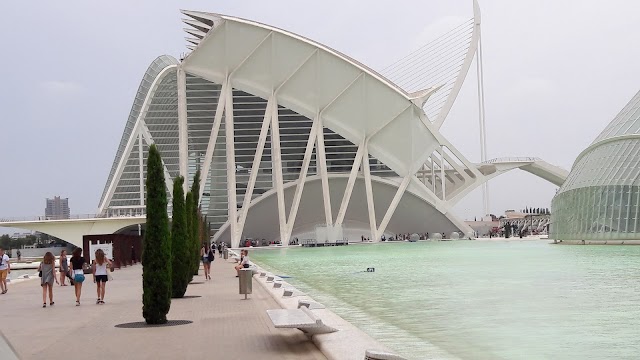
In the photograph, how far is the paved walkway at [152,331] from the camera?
10258 millimetres

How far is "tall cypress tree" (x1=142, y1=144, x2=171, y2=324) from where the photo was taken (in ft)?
45.2

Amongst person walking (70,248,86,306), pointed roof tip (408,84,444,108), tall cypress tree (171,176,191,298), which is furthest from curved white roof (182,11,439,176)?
person walking (70,248,86,306)

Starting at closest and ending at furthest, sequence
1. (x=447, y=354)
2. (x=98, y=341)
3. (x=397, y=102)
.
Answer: (x=447, y=354), (x=98, y=341), (x=397, y=102)

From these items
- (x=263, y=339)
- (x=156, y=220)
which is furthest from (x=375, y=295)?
(x=263, y=339)

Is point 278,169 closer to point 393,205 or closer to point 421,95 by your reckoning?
point 393,205

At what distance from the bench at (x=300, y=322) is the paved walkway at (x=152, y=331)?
225 mm

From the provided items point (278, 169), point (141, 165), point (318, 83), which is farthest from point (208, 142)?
point (318, 83)

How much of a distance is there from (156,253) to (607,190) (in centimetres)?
3344

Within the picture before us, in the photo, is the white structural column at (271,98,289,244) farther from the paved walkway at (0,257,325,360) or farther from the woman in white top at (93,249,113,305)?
the woman in white top at (93,249,113,305)

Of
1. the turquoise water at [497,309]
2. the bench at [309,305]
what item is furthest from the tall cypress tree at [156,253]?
the turquoise water at [497,309]

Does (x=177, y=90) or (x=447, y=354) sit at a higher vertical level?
(x=177, y=90)

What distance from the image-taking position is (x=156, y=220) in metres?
14.4

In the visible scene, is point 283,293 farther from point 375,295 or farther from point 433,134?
point 433,134

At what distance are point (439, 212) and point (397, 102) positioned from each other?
11506 mm
